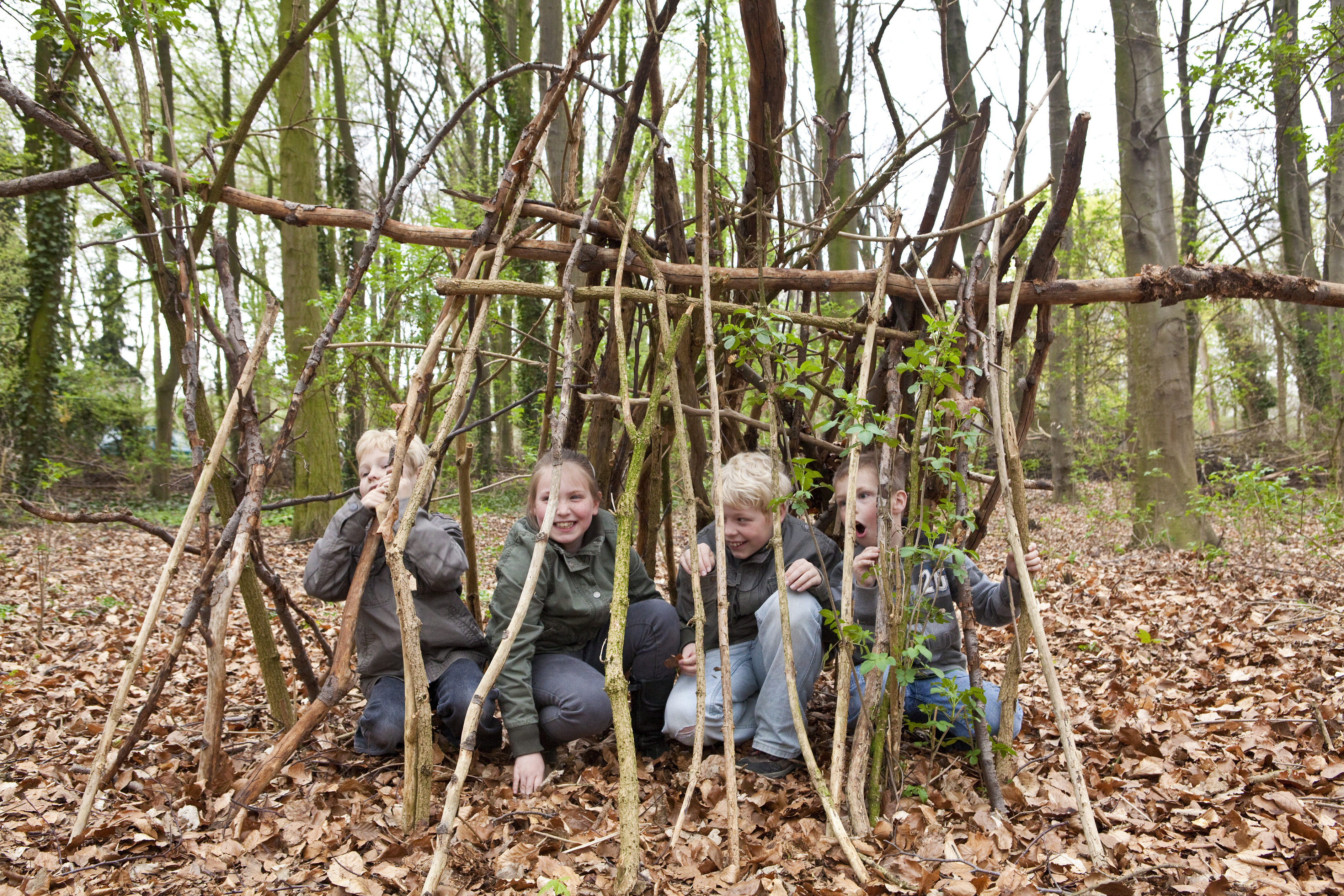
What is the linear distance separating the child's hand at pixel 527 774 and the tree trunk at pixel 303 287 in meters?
6.27

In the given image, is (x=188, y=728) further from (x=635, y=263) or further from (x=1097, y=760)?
(x=1097, y=760)

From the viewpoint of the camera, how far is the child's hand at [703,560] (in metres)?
2.77

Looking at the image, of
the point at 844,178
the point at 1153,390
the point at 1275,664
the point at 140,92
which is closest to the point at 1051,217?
the point at 1275,664

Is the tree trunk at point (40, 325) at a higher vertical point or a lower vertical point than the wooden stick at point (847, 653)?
higher

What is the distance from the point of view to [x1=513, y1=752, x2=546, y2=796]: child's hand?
8.20 feet

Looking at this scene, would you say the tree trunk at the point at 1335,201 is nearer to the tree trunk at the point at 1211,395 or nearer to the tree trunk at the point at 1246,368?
the tree trunk at the point at 1246,368

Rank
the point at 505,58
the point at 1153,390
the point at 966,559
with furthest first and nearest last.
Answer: the point at 505,58
the point at 1153,390
the point at 966,559

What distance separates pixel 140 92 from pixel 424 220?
48.9 feet

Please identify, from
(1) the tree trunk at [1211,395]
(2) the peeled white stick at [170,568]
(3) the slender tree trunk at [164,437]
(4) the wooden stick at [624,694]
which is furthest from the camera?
(3) the slender tree trunk at [164,437]

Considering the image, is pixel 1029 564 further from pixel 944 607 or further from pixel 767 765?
pixel 767 765

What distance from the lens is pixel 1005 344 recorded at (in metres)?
2.61

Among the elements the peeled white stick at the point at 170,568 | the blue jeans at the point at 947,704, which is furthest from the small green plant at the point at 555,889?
the peeled white stick at the point at 170,568

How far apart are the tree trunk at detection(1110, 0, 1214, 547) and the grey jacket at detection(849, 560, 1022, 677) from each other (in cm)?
398

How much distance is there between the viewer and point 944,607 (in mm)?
2805
